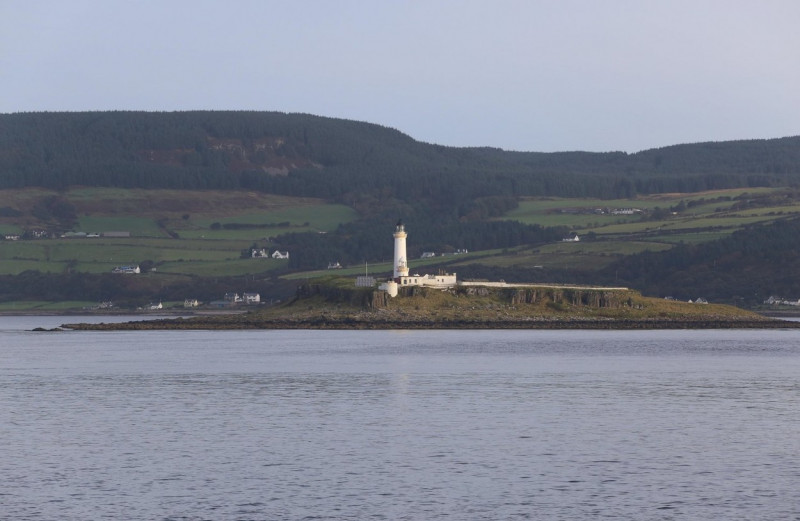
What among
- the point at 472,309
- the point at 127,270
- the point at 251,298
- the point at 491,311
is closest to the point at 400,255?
the point at 472,309

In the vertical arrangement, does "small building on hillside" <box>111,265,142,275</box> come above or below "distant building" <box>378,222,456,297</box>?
above

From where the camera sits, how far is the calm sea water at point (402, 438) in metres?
32.3

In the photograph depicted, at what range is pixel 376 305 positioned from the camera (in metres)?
126

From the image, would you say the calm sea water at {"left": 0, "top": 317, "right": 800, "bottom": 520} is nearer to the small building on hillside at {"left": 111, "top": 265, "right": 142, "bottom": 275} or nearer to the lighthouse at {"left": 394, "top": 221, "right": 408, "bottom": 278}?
the lighthouse at {"left": 394, "top": 221, "right": 408, "bottom": 278}

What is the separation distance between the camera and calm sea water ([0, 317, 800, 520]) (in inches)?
1273

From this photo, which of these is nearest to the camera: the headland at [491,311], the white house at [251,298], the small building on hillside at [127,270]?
the headland at [491,311]

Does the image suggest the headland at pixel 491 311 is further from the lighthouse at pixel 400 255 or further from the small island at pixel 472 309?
the lighthouse at pixel 400 255

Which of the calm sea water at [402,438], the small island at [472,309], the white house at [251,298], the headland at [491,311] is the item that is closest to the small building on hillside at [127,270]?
the white house at [251,298]

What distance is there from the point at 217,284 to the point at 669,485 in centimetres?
15034

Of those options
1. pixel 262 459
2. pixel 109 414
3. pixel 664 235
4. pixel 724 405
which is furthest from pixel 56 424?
pixel 664 235

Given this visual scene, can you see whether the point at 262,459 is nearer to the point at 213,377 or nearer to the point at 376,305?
the point at 213,377

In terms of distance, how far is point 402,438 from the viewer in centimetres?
4344

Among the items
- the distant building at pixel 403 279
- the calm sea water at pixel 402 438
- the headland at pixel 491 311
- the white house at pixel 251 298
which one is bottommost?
the calm sea water at pixel 402 438

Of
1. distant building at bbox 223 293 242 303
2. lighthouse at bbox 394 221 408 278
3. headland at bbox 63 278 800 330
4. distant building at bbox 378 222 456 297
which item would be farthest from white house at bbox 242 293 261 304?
distant building at bbox 378 222 456 297
